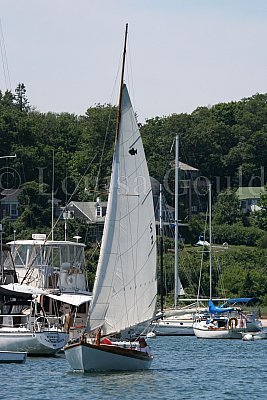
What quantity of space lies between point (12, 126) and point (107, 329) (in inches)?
3953

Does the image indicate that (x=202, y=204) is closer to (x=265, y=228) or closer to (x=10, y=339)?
(x=265, y=228)

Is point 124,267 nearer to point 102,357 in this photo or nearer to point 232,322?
point 102,357

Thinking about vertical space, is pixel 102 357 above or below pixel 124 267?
below

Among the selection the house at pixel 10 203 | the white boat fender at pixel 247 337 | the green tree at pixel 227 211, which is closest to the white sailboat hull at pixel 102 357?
the white boat fender at pixel 247 337

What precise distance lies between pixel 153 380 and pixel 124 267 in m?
4.20

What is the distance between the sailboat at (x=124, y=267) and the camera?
48.0m

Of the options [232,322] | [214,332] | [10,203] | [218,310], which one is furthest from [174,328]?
[10,203]

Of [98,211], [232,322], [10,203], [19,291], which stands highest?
[10,203]

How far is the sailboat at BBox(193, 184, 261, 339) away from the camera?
81000 millimetres

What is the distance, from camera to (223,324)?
272ft

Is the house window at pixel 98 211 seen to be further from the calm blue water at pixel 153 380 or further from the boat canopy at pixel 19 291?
the calm blue water at pixel 153 380

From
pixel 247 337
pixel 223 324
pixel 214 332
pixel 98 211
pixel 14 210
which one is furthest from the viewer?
pixel 14 210

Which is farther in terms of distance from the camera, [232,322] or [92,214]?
[92,214]

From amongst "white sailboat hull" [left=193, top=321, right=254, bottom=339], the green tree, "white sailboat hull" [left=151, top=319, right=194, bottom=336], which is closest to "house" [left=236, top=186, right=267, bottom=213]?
the green tree
